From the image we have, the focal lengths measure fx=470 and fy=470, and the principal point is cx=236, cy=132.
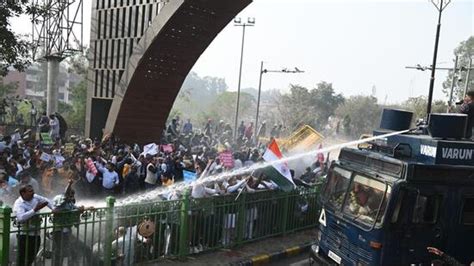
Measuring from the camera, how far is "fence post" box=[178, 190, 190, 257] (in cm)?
Result: 825

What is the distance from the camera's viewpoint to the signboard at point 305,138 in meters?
11.9

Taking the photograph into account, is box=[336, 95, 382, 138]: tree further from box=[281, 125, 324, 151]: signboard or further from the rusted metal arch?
box=[281, 125, 324, 151]: signboard

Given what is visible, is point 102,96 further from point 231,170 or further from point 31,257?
point 31,257

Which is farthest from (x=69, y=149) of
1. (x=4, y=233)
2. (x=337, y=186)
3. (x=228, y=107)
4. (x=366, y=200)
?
(x=228, y=107)

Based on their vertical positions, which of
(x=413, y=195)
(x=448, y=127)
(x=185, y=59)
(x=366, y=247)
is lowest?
(x=366, y=247)

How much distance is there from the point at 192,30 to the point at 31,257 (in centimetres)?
1112

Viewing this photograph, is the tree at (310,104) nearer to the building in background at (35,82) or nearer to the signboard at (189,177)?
the signboard at (189,177)

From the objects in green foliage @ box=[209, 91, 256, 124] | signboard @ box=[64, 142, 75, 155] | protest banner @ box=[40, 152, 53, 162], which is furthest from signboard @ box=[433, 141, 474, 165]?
green foliage @ box=[209, 91, 256, 124]

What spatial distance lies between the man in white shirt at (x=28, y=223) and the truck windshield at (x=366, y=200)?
14.7 ft

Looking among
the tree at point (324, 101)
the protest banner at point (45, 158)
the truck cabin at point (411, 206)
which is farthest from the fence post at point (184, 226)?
the tree at point (324, 101)

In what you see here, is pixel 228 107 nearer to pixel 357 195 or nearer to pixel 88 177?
pixel 88 177

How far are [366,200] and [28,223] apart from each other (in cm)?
477

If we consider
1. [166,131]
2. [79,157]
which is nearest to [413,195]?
[79,157]

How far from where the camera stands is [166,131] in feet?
70.6
